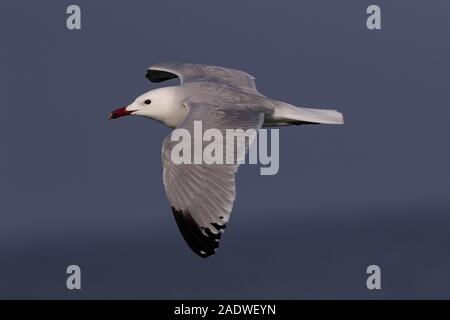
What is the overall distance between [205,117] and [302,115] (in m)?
1.01

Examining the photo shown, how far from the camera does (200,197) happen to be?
654cm

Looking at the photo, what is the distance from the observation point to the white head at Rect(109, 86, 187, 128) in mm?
7512

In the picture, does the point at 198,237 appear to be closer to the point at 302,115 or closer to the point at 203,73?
the point at 302,115

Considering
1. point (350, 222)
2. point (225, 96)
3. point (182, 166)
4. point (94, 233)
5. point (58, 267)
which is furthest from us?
point (94, 233)

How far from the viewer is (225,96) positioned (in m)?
7.43

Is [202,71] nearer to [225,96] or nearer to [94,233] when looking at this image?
[225,96]

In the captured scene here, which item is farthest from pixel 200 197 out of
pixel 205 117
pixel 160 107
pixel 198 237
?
pixel 160 107

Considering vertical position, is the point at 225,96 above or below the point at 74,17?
below

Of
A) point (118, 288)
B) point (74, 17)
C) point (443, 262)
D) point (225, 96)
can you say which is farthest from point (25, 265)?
point (225, 96)

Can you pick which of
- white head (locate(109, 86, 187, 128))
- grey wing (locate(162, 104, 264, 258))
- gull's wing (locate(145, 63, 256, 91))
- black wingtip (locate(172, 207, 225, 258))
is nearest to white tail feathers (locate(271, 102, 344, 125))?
gull's wing (locate(145, 63, 256, 91))

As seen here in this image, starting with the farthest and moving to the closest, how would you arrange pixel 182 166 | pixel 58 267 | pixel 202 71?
pixel 58 267 < pixel 202 71 < pixel 182 166

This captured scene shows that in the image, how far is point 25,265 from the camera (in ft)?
78.9

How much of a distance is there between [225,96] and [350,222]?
60.3 ft

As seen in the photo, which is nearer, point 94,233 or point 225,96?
point 225,96
